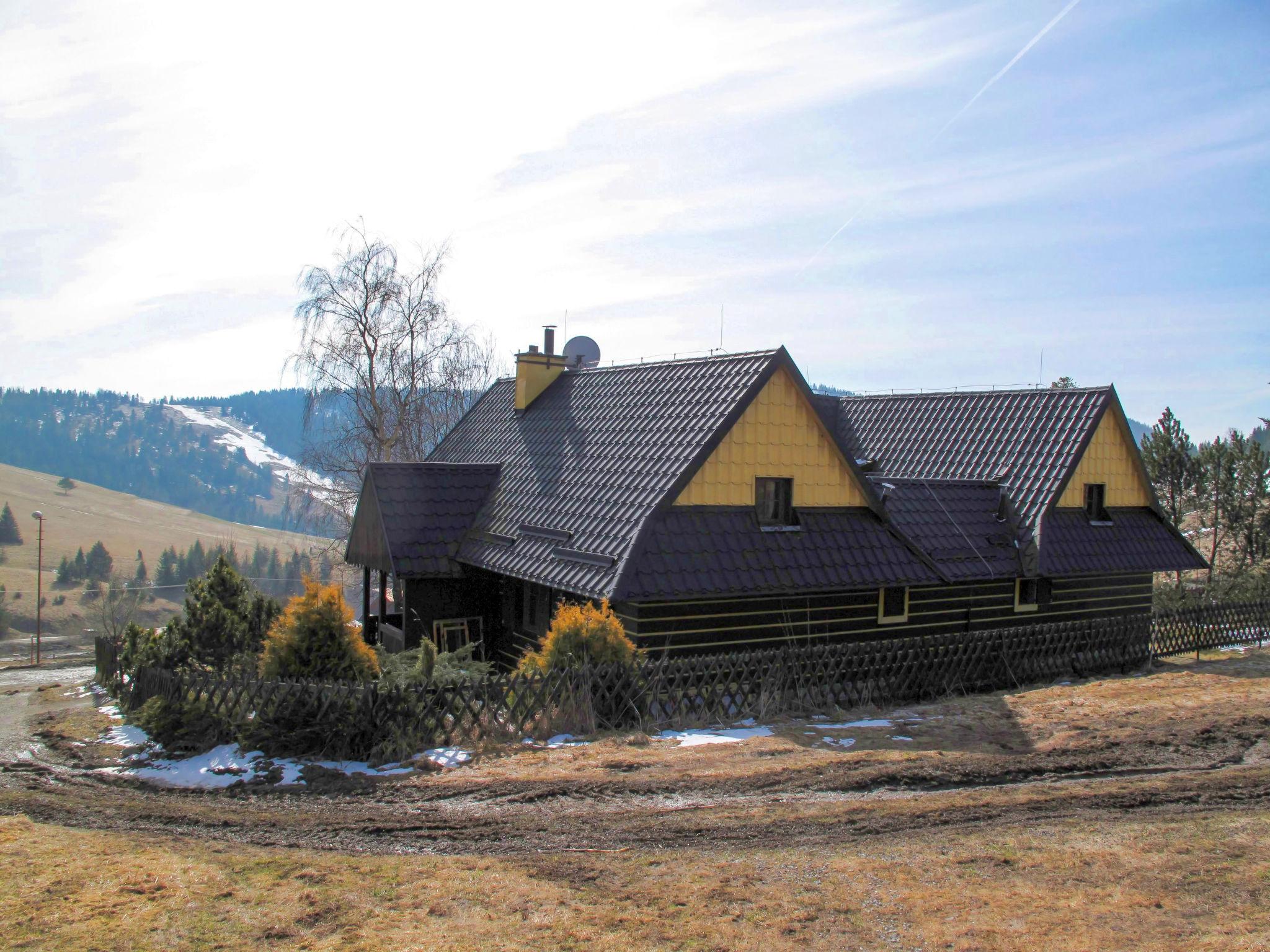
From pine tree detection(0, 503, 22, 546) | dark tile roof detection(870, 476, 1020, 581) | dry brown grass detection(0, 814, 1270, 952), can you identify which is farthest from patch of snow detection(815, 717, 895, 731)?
pine tree detection(0, 503, 22, 546)

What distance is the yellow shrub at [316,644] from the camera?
12953 millimetres

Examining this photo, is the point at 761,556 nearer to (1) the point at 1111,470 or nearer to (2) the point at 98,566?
(1) the point at 1111,470

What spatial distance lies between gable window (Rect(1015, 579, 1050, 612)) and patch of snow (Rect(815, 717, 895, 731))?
7.47 metres

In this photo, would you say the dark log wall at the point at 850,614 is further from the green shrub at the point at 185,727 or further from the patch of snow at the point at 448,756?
the green shrub at the point at 185,727

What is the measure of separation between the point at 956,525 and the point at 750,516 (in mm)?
5394

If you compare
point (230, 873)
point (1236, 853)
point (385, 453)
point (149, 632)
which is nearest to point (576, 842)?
point (230, 873)

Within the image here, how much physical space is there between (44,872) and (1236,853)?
10.0 metres

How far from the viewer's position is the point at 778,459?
1619 centimetres

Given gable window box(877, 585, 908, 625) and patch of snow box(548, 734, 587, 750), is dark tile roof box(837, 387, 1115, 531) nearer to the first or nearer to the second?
gable window box(877, 585, 908, 625)

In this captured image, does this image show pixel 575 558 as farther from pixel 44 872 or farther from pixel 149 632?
pixel 149 632

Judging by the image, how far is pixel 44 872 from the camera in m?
7.42

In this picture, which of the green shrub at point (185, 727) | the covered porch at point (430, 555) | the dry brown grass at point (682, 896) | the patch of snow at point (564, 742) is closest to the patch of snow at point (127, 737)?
the green shrub at point (185, 727)

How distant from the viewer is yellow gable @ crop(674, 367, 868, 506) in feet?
51.0

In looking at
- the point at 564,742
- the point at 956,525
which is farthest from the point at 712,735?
the point at 956,525
